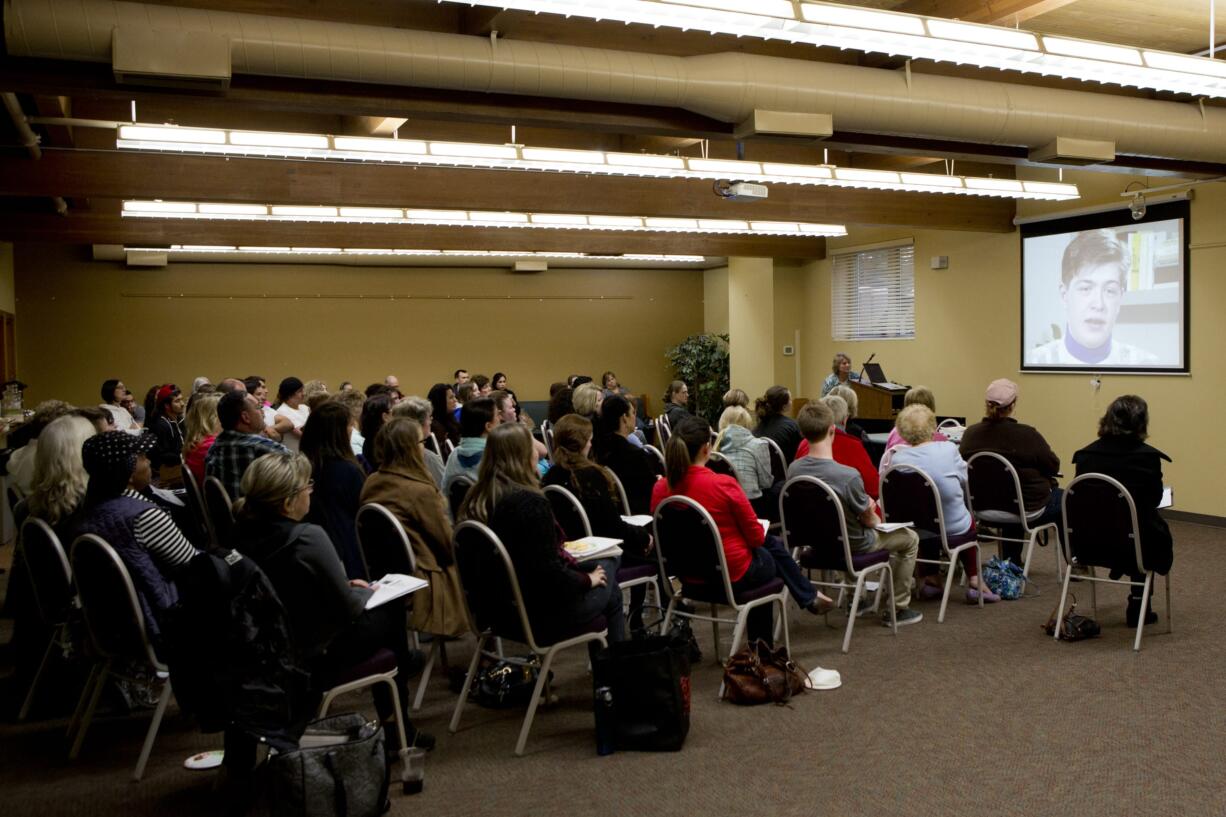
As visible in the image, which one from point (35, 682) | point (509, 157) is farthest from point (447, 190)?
point (35, 682)

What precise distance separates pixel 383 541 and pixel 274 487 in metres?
0.87

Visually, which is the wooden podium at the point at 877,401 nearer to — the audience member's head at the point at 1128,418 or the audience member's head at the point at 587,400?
the audience member's head at the point at 587,400

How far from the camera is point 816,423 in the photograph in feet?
16.2

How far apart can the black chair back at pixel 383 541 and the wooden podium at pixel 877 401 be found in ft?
24.3

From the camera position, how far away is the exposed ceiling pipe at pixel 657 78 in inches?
163

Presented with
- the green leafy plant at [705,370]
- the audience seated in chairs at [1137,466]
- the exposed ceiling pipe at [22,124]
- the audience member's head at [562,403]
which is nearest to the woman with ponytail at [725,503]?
the audience seated in chairs at [1137,466]

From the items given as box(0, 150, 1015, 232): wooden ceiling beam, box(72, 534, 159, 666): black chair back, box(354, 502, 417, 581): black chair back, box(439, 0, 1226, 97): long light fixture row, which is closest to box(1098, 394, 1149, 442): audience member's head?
box(439, 0, 1226, 97): long light fixture row

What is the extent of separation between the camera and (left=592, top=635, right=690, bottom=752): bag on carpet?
11.7ft

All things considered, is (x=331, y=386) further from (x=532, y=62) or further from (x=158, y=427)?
(x=532, y=62)

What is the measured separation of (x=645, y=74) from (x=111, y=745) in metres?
3.85

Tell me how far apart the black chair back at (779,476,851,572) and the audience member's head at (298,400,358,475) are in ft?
6.81

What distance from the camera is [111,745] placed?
3834 millimetres

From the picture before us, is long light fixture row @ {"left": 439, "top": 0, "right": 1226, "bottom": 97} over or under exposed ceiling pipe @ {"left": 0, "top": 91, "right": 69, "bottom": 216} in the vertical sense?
under

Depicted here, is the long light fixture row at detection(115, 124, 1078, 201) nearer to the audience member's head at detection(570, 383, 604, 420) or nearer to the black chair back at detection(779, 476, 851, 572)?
the audience member's head at detection(570, 383, 604, 420)
